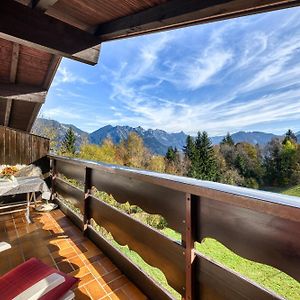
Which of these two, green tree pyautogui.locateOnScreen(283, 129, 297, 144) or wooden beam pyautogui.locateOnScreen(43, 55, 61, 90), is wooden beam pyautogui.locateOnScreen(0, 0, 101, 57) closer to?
wooden beam pyautogui.locateOnScreen(43, 55, 61, 90)

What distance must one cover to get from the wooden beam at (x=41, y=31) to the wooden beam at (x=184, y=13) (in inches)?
12.9

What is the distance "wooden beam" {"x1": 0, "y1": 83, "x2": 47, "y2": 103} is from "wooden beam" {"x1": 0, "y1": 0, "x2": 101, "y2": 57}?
209 cm

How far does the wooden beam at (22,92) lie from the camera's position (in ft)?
11.3

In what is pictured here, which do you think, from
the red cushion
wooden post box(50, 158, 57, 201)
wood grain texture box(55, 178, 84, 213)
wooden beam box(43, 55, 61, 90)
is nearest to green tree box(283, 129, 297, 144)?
wooden post box(50, 158, 57, 201)

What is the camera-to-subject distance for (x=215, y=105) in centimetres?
5891

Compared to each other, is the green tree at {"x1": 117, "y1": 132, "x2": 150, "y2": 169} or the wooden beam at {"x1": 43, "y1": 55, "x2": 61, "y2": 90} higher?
the wooden beam at {"x1": 43, "y1": 55, "x2": 61, "y2": 90}

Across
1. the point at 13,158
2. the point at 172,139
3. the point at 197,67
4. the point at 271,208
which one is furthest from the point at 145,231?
the point at 172,139

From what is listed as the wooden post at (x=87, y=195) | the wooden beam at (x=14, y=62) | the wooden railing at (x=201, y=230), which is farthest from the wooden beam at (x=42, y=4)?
the wooden post at (x=87, y=195)

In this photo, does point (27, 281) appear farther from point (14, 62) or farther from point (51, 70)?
point (51, 70)

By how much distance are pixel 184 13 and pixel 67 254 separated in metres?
2.47

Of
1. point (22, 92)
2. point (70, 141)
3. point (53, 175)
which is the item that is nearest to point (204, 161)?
point (70, 141)

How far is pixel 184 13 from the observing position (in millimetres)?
1383

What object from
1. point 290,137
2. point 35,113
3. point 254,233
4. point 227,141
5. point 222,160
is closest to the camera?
point 254,233

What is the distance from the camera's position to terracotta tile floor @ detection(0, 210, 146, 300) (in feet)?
5.66
